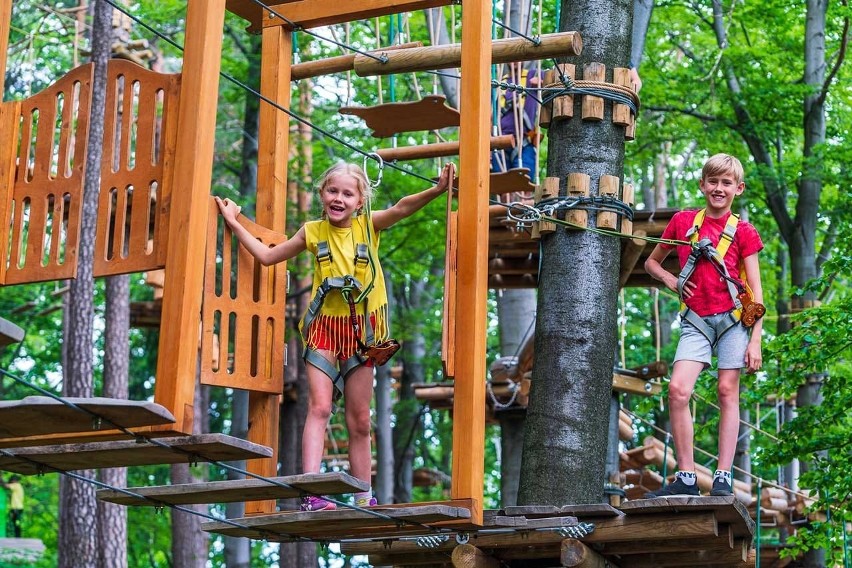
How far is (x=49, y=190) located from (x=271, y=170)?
4.09 ft

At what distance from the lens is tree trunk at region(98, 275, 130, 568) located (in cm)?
1397

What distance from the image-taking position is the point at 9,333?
12.2 ft

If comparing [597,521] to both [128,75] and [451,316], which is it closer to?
[451,316]

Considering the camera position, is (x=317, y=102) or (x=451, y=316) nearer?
(x=451, y=316)

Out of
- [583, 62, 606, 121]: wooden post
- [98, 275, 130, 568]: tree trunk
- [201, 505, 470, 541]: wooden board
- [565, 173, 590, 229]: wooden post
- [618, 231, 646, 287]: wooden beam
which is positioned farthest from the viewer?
[98, 275, 130, 568]: tree trunk

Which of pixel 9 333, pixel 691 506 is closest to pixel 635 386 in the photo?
pixel 691 506

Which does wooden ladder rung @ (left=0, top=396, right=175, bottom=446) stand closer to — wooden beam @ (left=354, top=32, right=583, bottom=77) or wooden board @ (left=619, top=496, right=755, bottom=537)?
wooden board @ (left=619, top=496, right=755, bottom=537)

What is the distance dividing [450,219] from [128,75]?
1515 mm

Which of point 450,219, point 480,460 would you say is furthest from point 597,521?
point 450,219

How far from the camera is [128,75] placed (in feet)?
18.1

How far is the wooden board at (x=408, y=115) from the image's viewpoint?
8.77 meters

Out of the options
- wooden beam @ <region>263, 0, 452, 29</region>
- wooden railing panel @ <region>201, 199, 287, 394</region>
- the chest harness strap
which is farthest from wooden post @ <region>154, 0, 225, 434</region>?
the chest harness strap

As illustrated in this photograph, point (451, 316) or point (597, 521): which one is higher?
point (451, 316)

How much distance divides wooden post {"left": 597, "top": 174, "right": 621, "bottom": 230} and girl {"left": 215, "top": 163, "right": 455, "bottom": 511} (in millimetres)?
1183
